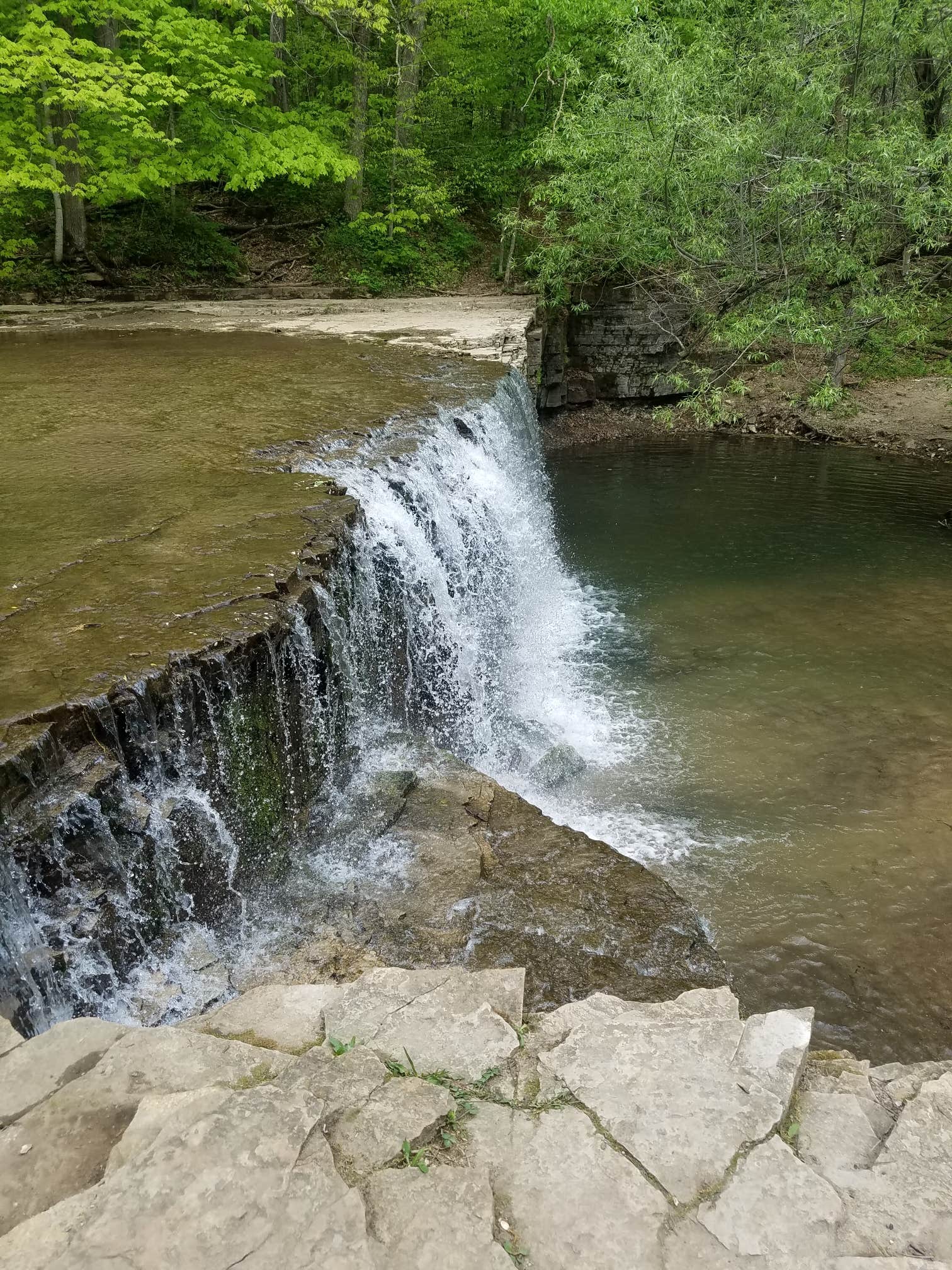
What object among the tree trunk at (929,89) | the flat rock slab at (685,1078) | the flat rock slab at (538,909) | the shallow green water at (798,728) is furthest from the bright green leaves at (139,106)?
the flat rock slab at (685,1078)

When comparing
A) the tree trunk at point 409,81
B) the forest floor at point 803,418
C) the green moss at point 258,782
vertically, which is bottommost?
the green moss at point 258,782

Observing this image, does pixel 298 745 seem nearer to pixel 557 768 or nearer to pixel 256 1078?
pixel 557 768

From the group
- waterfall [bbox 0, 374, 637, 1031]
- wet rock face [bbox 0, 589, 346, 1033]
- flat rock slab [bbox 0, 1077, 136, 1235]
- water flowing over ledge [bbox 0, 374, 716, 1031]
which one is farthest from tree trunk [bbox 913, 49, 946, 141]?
flat rock slab [bbox 0, 1077, 136, 1235]

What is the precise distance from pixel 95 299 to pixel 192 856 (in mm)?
12700

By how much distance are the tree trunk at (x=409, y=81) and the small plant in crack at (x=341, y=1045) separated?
679 inches

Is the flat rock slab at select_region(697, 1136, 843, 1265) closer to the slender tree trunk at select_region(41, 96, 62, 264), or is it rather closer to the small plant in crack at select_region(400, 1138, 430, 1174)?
the small plant in crack at select_region(400, 1138, 430, 1174)

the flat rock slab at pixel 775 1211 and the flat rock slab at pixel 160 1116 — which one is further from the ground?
the flat rock slab at pixel 160 1116

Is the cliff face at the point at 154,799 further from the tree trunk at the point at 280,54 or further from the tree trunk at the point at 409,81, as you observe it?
the tree trunk at the point at 409,81

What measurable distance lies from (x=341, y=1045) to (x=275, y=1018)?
0.29m

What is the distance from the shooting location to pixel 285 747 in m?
4.50

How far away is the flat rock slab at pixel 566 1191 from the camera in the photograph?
1.93 meters

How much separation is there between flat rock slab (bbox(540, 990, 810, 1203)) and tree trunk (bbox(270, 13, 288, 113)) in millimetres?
16662

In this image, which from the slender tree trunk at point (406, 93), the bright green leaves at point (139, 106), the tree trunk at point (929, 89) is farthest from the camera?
the slender tree trunk at point (406, 93)

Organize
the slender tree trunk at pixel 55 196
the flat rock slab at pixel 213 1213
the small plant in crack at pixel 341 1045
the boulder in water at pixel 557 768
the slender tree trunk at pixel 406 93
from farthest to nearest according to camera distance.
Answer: the slender tree trunk at pixel 406 93 → the slender tree trunk at pixel 55 196 → the boulder in water at pixel 557 768 → the small plant in crack at pixel 341 1045 → the flat rock slab at pixel 213 1213
